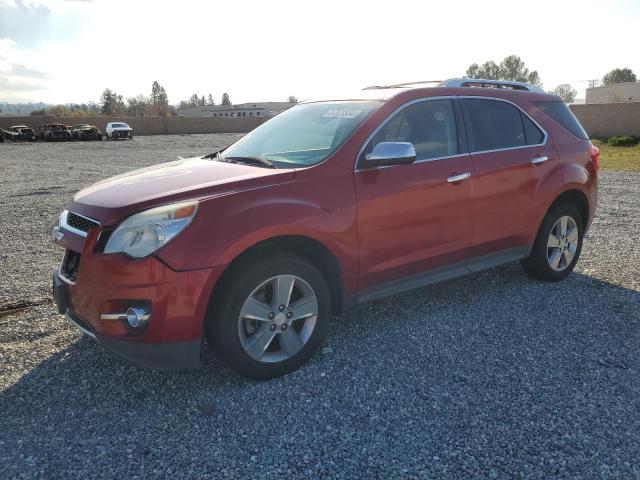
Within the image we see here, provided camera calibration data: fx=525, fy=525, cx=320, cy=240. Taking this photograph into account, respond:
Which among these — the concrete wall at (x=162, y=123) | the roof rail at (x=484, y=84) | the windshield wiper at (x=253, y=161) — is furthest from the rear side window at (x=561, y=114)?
the concrete wall at (x=162, y=123)

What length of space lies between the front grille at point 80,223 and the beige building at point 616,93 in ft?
238

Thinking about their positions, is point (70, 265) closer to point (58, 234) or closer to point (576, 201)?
point (58, 234)

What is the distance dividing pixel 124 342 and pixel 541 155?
3830 millimetres

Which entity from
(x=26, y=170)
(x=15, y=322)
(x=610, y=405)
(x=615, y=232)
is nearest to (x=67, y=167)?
(x=26, y=170)

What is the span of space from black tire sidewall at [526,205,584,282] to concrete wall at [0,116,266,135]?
4670cm

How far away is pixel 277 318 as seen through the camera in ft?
10.9

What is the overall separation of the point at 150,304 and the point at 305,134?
1884mm

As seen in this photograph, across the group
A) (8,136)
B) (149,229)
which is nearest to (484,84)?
(149,229)

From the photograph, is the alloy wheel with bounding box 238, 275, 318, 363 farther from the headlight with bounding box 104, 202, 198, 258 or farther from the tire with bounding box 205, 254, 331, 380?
the headlight with bounding box 104, 202, 198, 258

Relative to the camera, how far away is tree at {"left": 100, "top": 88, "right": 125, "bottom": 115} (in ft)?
351

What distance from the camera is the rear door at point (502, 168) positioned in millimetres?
4332

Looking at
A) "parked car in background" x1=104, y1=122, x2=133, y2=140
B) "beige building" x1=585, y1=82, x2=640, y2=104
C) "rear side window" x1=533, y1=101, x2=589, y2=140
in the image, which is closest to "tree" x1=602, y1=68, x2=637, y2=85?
"beige building" x1=585, y1=82, x2=640, y2=104

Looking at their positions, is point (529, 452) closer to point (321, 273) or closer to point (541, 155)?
point (321, 273)

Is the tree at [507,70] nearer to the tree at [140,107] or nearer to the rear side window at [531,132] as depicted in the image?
the tree at [140,107]
